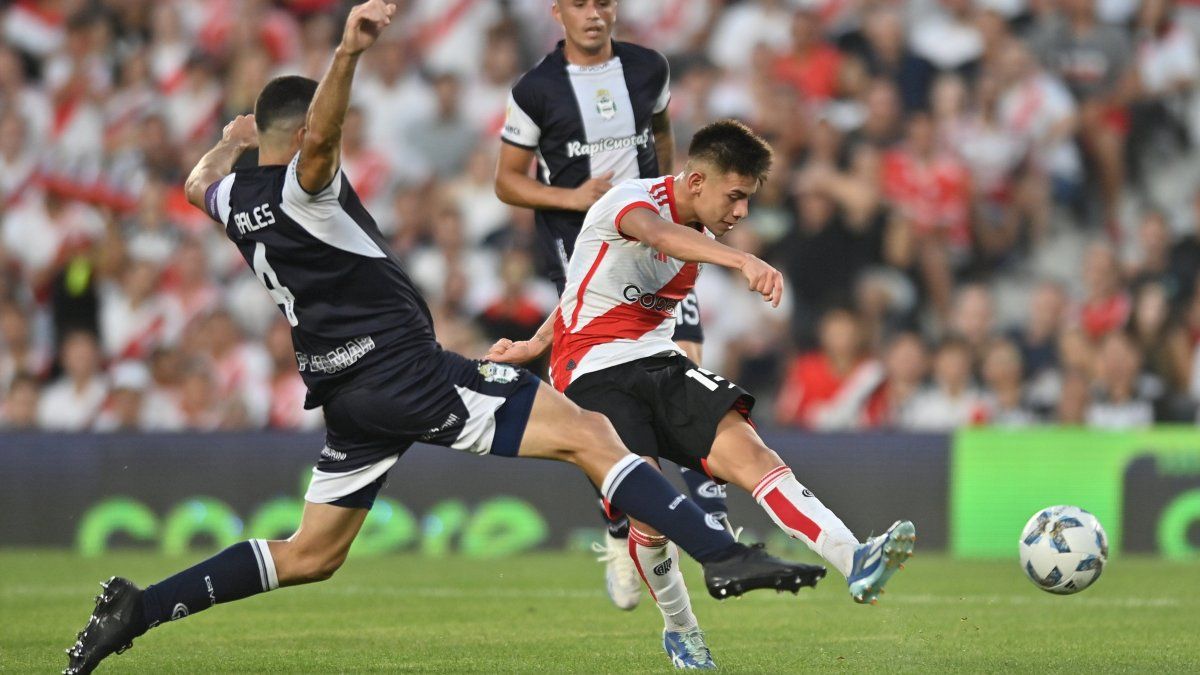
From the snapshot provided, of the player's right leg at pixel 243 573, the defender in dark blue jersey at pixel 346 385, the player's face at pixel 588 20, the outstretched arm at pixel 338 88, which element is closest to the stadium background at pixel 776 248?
the player's face at pixel 588 20

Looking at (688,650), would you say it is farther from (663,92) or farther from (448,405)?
(663,92)

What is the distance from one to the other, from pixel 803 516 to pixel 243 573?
2.14m

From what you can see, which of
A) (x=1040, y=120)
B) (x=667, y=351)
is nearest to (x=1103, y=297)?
(x=1040, y=120)

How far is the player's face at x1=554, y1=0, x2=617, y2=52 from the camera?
8586 millimetres

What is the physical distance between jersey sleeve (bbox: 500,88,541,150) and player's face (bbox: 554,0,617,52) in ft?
1.31

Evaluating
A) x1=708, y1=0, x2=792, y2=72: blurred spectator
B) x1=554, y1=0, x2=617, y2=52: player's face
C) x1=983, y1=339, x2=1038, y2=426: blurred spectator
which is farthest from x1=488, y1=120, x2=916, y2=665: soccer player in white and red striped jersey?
x1=708, y1=0, x2=792, y2=72: blurred spectator

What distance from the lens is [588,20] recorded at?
8.61 m

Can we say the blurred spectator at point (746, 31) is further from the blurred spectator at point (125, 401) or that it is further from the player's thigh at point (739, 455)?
the player's thigh at point (739, 455)

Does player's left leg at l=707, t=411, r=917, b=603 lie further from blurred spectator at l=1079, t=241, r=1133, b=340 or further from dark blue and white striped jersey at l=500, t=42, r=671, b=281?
blurred spectator at l=1079, t=241, r=1133, b=340

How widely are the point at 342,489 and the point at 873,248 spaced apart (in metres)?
8.50

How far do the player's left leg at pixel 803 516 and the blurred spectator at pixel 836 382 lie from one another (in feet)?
22.5

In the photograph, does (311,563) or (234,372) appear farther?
(234,372)

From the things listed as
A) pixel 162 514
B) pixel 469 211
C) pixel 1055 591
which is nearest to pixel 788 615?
pixel 1055 591

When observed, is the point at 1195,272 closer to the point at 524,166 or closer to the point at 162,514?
the point at 524,166
